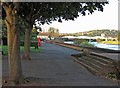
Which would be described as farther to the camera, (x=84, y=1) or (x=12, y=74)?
(x=84, y=1)

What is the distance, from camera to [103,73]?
15859 millimetres

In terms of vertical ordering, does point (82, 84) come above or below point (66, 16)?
below

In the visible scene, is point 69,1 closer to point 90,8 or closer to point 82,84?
point 90,8

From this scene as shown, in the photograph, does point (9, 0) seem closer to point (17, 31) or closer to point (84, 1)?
point (17, 31)

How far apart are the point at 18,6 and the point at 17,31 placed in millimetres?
919

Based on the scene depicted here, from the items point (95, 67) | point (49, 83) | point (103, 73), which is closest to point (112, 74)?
point (103, 73)

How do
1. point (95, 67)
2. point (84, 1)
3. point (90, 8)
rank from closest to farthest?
point (84, 1)
point (90, 8)
point (95, 67)

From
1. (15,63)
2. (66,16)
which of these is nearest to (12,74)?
(15,63)

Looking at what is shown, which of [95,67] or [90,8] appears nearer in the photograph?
[90,8]

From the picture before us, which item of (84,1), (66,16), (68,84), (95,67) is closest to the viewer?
(68,84)

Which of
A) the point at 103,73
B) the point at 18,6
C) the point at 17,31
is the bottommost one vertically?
the point at 103,73

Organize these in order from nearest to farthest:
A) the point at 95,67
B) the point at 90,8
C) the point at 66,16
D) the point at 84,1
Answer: the point at 84,1
the point at 90,8
the point at 95,67
the point at 66,16

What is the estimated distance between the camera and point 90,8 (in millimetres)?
15602

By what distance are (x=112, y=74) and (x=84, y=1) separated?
344cm
